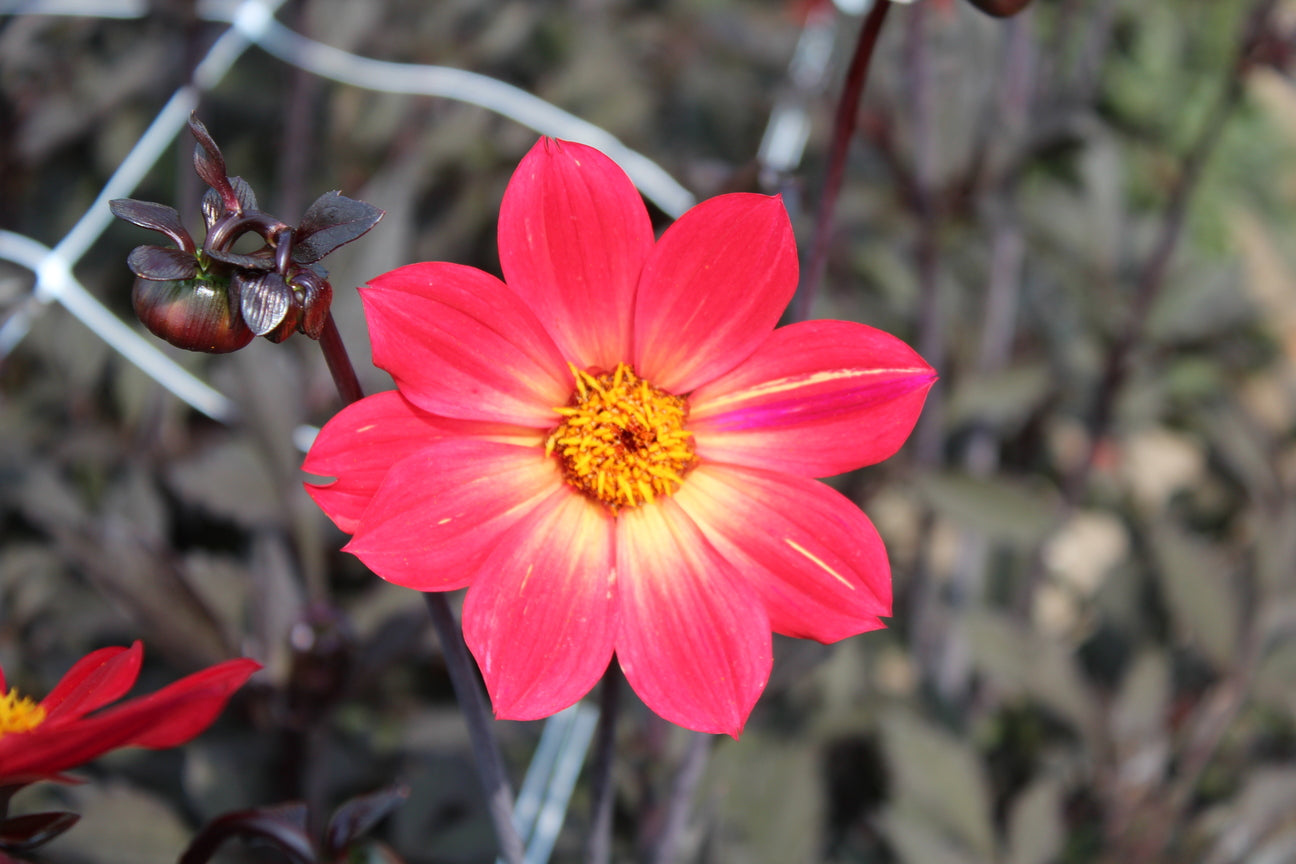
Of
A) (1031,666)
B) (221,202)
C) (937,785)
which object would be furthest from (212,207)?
(1031,666)

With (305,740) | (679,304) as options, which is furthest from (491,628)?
(305,740)

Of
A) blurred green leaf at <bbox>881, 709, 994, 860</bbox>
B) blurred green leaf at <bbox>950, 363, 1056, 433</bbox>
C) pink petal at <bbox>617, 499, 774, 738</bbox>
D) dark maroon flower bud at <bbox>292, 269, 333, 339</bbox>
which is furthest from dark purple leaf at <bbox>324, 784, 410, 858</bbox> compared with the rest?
blurred green leaf at <bbox>950, 363, 1056, 433</bbox>

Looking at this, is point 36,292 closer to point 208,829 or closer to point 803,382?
point 208,829

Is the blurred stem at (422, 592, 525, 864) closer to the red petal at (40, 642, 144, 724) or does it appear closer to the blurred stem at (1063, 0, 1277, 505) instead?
the red petal at (40, 642, 144, 724)

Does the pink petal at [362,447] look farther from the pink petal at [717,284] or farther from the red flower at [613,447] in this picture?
the pink petal at [717,284]

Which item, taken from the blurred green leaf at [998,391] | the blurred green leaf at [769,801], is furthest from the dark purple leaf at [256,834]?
the blurred green leaf at [998,391]

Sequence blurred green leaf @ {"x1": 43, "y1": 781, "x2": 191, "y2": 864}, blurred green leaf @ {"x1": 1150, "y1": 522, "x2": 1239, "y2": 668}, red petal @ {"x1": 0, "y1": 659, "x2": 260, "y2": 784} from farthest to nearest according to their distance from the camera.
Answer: blurred green leaf @ {"x1": 1150, "y1": 522, "x2": 1239, "y2": 668} → blurred green leaf @ {"x1": 43, "y1": 781, "x2": 191, "y2": 864} → red petal @ {"x1": 0, "y1": 659, "x2": 260, "y2": 784}

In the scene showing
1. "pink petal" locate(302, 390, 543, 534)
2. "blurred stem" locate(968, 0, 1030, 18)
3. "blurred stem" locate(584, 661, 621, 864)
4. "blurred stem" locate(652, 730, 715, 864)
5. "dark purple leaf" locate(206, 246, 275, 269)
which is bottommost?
"blurred stem" locate(652, 730, 715, 864)
